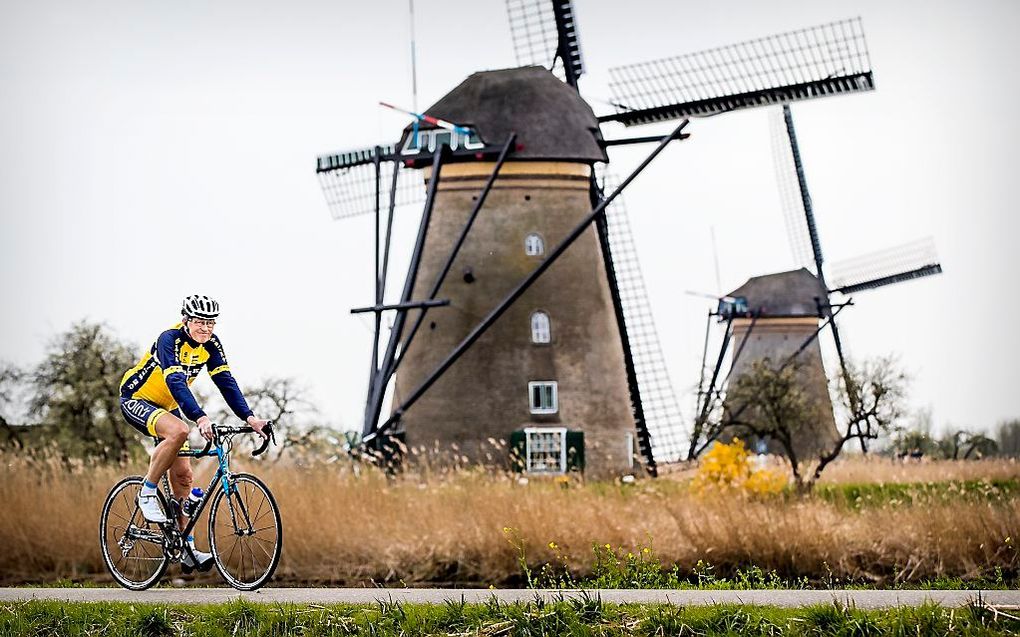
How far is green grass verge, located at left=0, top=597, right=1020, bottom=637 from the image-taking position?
7.29 m

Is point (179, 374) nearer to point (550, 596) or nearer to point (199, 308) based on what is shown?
point (199, 308)

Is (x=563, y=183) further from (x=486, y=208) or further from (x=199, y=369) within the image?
(x=199, y=369)

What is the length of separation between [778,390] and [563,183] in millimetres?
10864

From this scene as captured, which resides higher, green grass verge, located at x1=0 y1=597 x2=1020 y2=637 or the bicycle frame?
the bicycle frame

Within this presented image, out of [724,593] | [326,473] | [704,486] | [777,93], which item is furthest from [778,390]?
[724,593]

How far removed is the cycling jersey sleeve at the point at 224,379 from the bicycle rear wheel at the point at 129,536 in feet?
2.87

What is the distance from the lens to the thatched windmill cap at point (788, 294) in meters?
40.5

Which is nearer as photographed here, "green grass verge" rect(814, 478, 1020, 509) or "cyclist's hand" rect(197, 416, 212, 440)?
"cyclist's hand" rect(197, 416, 212, 440)

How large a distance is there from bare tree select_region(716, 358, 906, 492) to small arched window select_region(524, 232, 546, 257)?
Result: 556 cm

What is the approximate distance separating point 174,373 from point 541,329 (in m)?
16.3

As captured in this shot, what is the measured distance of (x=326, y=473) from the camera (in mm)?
14648

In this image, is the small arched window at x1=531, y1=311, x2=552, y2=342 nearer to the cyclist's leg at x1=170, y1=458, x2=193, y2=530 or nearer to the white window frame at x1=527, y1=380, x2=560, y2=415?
the white window frame at x1=527, y1=380, x2=560, y2=415

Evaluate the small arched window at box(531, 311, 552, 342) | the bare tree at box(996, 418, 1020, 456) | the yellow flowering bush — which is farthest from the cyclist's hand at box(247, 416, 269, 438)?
the bare tree at box(996, 418, 1020, 456)

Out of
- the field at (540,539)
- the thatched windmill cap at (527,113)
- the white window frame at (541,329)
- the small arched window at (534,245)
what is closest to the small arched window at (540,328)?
the white window frame at (541,329)
